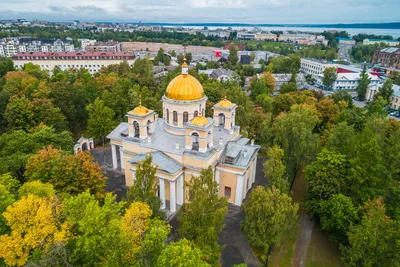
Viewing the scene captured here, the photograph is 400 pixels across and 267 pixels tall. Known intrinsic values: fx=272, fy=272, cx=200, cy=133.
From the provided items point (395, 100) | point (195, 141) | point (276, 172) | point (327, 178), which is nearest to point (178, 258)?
point (276, 172)

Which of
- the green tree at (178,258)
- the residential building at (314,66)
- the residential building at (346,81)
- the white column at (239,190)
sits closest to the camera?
the green tree at (178,258)

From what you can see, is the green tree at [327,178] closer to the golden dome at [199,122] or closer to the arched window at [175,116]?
the golden dome at [199,122]

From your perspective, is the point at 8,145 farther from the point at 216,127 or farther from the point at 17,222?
the point at 216,127

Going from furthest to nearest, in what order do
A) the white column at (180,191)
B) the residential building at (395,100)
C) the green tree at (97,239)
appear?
1. the residential building at (395,100)
2. the white column at (180,191)
3. the green tree at (97,239)

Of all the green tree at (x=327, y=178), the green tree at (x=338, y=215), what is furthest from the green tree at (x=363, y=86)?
the green tree at (x=338, y=215)

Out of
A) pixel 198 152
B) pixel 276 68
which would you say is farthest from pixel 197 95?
pixel 276 68

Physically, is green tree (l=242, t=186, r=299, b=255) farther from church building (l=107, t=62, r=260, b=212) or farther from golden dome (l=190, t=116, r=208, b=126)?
golden dome (l=190, t=116, r=208, b=126)

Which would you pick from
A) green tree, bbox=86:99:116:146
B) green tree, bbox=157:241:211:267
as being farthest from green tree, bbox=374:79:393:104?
green tree, bbox=157:241:211:267

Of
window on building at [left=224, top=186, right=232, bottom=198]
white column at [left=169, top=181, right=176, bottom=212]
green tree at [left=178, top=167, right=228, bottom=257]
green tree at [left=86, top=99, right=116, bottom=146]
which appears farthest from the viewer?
green tree at [left=86, top=99, right=116, bottom=146]
